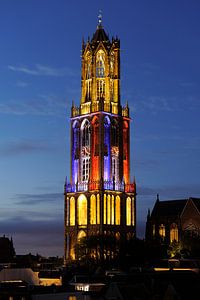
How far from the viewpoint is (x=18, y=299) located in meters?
86.1

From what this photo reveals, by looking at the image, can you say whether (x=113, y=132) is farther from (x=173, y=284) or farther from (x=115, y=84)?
(x=173, y=284)

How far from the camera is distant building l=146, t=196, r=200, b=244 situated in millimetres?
186500

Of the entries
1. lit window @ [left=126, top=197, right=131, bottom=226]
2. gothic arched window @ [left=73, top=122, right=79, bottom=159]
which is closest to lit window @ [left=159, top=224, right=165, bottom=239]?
lit window @ [left=126, top=197, right=131, bottom=226]

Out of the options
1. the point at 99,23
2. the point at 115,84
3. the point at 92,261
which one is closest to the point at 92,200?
the point at 92,261

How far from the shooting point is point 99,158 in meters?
175

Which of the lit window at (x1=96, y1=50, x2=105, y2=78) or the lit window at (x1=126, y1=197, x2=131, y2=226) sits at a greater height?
the lit window at (x1=96, y1=50, x2=105, y2=78)

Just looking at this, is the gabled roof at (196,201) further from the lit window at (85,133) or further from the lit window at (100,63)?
the lit window at (100,63)

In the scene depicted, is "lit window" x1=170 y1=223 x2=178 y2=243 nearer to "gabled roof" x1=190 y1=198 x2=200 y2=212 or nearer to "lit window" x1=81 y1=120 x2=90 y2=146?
"gabled roof" x1=190 y1=198 x2=200 y2=212

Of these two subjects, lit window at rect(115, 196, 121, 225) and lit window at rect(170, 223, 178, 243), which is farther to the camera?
lit window at rect(170, 223, 178, 243)

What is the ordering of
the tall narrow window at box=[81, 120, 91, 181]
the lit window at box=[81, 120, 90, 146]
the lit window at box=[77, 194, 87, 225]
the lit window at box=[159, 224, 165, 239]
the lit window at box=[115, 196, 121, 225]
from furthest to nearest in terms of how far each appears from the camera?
the lit window at box=[159, 224, 165, 239] → the lit window at box=[81, 120, 90, 146] → the tall narrow window at box=[81, 120, 91, 181] → the lit window at box=[115, 196, 121, 225] → the lit window at box=[77, 194, 87, 225]

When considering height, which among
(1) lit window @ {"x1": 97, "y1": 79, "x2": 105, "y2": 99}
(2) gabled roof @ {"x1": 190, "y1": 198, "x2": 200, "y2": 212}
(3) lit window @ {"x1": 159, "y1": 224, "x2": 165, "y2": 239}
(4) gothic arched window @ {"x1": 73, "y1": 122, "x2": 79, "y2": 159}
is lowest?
(3) lit window @ {"x1": 159, "y1": 224, "x2": 165, "y2": 239}

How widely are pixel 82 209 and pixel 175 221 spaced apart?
2812 centimetres

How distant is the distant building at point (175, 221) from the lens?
7343 inches

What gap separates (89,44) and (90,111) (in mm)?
18624
